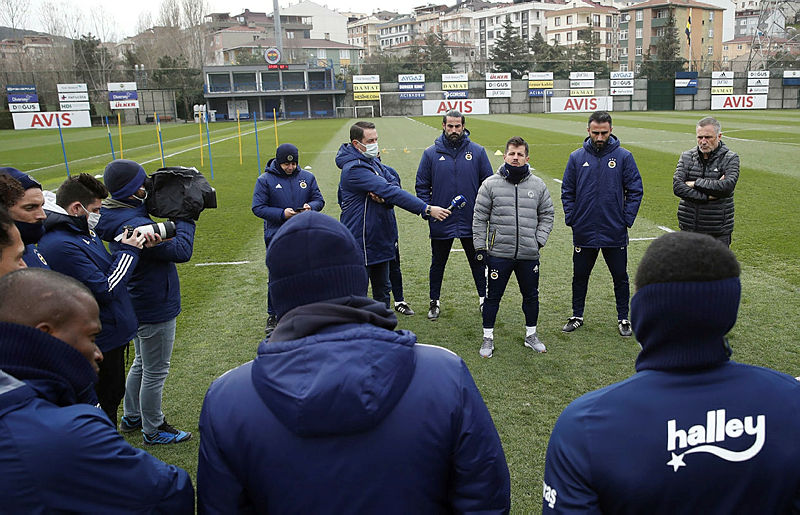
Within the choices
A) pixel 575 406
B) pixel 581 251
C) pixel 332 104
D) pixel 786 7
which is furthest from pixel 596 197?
pixel 786 7

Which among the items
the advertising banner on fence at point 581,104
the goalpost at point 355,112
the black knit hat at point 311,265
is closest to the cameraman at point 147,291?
the black knit hat at point 311,265

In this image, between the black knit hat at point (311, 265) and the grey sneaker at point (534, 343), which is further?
the grey sneaker at point (534, 343)

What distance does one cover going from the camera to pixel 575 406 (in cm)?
175

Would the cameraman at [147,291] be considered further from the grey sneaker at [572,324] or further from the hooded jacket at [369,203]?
the grey sneaker at [572,324]

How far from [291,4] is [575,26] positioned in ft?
178

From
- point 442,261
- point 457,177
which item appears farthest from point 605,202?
point 442,261

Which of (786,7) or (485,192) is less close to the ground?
(786,7)

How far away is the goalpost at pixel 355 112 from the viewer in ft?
212

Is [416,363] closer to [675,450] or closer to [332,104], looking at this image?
[675,450]

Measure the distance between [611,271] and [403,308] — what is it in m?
2.39

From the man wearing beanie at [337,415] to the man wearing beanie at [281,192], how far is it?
500cm

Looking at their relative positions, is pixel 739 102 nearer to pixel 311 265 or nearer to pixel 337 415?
pixel 311 265

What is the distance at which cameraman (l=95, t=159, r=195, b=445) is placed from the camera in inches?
159

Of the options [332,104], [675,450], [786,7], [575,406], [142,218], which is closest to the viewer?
[675,450]
